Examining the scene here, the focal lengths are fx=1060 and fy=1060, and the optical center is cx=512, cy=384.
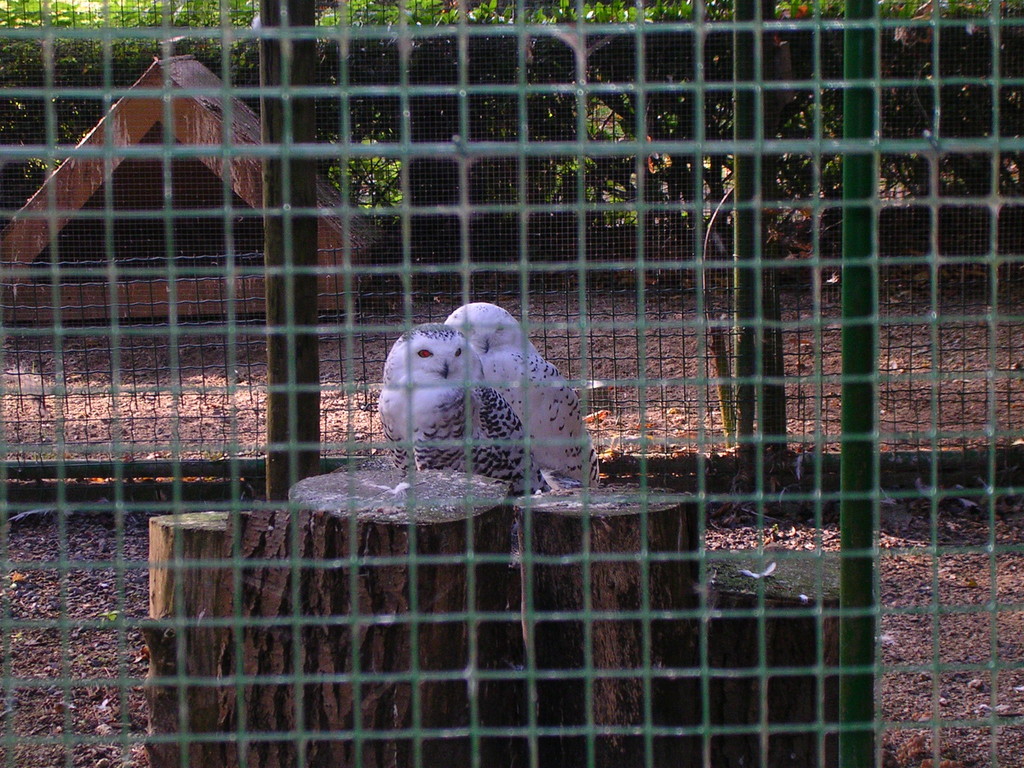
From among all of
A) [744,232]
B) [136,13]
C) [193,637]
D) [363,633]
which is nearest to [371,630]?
[363,633]

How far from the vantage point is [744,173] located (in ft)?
13.9

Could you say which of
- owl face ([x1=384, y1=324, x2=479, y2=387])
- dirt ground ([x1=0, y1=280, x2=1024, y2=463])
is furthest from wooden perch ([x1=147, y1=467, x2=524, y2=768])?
dirt ground ([x1=0, y1=280, x2=1024, y2=463])

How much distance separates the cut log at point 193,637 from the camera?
91.5 inches

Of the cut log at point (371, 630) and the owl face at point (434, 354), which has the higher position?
the owl face at point (434, 354)

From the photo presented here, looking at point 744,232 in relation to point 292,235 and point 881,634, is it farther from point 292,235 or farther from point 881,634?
point 292,235

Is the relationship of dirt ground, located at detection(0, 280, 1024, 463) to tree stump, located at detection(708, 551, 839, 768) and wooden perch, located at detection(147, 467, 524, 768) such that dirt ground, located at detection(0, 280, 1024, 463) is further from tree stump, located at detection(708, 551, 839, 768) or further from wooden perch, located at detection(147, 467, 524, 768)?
wooden perch, located at detection(147, 467, 524, 768)

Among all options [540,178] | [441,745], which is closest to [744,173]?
[540,178]

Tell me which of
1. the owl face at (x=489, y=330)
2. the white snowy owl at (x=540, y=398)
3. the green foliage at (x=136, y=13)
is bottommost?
the white snowy owl at (x=540, y=398)

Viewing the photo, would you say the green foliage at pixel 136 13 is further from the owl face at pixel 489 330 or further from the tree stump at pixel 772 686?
the tree stump at pixel 772 686

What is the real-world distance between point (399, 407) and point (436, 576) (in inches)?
47.2

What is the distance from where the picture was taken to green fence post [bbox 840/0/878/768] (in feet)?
5.18

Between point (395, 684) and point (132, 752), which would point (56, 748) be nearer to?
point (132, 752)

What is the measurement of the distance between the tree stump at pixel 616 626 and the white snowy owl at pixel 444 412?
25.8 inches

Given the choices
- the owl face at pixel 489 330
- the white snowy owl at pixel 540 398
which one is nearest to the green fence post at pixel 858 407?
the owl face at pixel 489 330
